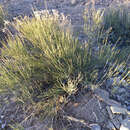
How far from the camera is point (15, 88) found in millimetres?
1817

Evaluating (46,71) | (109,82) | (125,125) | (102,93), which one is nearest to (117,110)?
(125,125)

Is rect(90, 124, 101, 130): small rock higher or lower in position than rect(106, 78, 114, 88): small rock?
lower

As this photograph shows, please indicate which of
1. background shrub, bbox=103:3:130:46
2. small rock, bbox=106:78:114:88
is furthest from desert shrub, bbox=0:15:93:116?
background shrub, bbox=103:3:130:46

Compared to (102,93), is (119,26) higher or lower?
higher

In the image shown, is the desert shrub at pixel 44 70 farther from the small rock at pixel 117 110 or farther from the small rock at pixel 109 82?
the small rock at pixel 117 110

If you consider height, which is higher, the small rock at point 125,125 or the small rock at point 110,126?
the small rock at point 125,125

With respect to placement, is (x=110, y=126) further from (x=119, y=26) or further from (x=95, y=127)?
(x=119, y=26)

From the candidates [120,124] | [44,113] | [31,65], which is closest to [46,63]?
[31,65]

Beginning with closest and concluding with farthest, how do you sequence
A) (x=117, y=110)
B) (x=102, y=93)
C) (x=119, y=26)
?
(x=117, y=110), (x=102, y=93), (x=119, y=26)

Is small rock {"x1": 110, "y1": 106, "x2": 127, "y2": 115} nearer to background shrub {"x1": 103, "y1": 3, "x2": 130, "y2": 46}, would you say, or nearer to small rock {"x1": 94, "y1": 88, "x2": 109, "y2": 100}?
small rock {"x1": 94, "y1": 88, "x2": 109, "y2": 100}

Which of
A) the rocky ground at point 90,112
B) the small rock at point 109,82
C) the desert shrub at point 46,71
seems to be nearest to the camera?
the rocky ground at point 90,112

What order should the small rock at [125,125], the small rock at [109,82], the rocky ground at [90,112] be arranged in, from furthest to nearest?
1. the small rock at [109,82]
2. the rocky ground at [90,112]
3. the small rock at [125,125]

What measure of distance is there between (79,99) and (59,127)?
15.6 inches

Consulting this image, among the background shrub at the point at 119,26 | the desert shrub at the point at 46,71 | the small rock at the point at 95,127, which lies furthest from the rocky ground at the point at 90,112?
the background shrub at the point at 119,26
